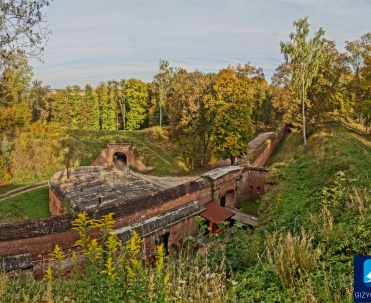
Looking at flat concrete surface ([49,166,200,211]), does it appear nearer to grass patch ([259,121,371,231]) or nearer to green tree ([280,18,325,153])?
grass patch ([259,121,371,231])

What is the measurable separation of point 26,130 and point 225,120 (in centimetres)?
2413

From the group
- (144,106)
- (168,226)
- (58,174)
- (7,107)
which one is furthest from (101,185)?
(144,106)

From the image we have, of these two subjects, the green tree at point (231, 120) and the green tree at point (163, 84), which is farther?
the green tree at point (163, 84)

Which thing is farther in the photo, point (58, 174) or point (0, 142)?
point (0, 142)

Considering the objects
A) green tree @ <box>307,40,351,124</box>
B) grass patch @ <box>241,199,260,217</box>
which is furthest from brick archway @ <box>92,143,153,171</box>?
green tree @ <box>307,40,351,124</box>

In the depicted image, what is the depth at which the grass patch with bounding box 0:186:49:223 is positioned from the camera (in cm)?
2239

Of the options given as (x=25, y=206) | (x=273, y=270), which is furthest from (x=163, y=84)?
(x=273, y=270)

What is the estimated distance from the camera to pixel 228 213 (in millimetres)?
17281

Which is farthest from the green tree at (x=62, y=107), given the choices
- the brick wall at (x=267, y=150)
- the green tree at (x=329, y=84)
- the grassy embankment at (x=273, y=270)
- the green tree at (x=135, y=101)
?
the grassy embankment at (x=273, y=270)

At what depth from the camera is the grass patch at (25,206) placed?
22.4m

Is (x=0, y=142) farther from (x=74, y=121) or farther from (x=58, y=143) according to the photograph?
(x=74, y=121)

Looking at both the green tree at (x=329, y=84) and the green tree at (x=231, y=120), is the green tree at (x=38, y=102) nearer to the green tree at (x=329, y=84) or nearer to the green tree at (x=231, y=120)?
the green tree at (x=231, y=120)

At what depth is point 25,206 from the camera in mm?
24016

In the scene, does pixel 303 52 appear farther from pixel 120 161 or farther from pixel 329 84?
pixel 120 161
